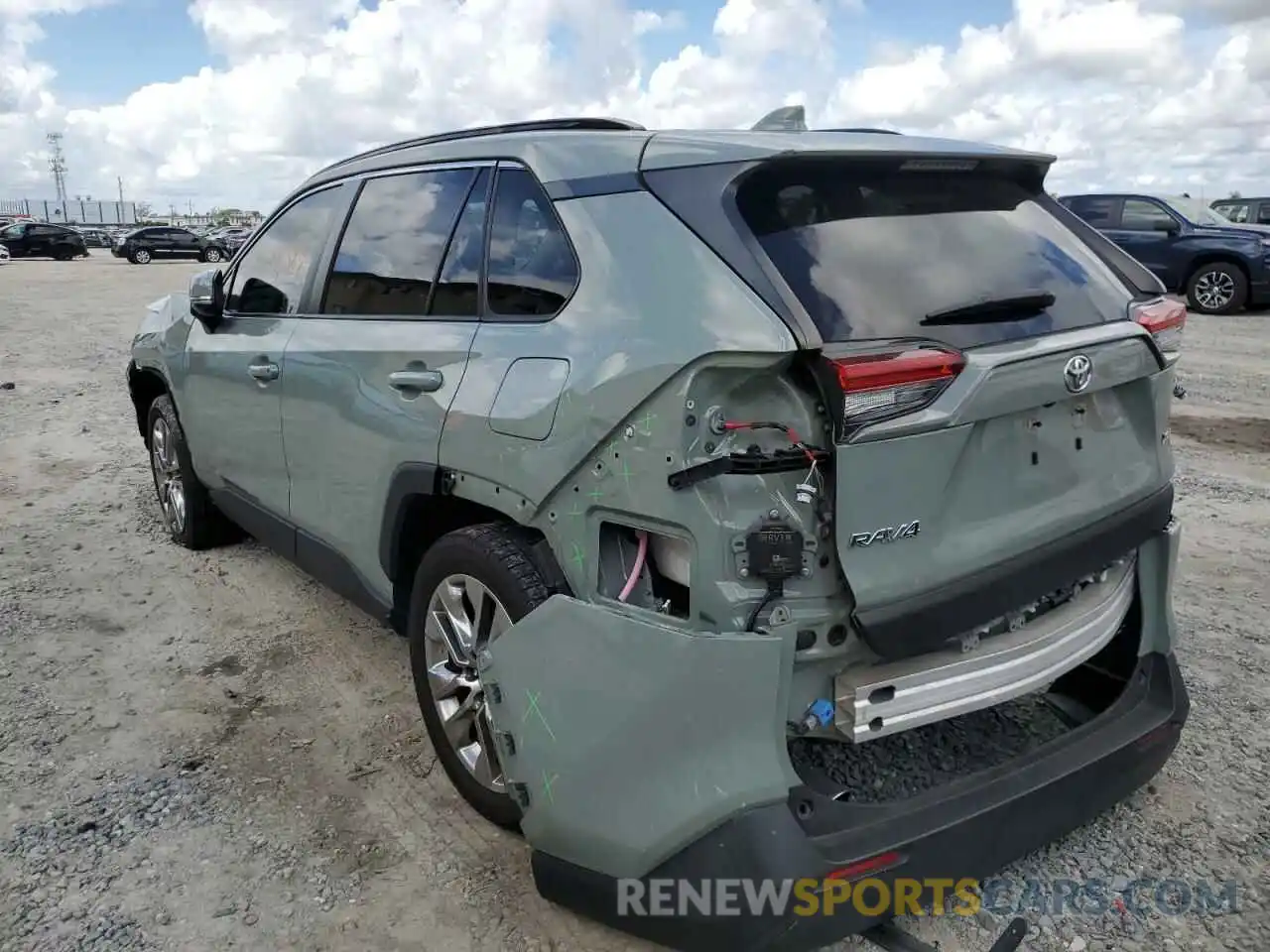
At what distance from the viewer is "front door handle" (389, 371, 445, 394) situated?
2.86m

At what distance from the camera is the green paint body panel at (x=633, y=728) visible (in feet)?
6.82

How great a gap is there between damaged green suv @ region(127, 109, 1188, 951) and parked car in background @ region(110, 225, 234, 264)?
1506 inches

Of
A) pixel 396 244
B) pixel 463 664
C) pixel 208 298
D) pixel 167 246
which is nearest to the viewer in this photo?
pixel 463 664

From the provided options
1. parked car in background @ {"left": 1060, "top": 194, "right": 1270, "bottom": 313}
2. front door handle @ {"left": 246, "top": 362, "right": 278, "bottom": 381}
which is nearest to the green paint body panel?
front door handle @ {"left": 246, "top": 362, "right": 278, "bottom": 381}

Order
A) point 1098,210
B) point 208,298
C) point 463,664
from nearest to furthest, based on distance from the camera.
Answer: point 463,664 < point 208,298 < point 1098,210

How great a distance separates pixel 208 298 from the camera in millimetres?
4285

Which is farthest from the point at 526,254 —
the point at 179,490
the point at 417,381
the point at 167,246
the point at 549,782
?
the point at 167,246

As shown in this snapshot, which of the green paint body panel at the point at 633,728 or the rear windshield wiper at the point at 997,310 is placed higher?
the rear windshield wiper at the point at 997,310

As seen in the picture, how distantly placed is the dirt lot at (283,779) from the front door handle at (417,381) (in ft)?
4.06

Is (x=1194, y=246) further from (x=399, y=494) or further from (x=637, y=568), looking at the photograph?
(x=637, y=568)

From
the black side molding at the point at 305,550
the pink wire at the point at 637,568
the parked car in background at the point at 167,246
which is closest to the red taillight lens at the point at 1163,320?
the pink wire at the point at 637,568

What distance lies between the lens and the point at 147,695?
12.3 feet

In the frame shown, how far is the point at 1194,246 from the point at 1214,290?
2.51 feet

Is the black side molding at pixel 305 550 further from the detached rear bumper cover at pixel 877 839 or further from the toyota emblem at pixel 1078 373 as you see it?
the toyota emblem at pixel 1078 373
